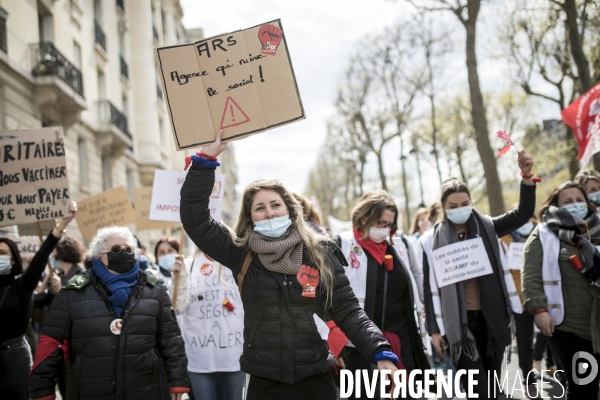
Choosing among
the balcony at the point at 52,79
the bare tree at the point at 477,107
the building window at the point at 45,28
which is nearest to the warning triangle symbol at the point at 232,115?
the bare tree at the point at 477,107

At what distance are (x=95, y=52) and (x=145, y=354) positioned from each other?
63.1 ft

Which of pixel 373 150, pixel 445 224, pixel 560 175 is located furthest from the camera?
pixel 560 175

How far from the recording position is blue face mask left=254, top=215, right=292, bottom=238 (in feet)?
10.2

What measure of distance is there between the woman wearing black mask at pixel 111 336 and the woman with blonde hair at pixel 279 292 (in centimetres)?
109

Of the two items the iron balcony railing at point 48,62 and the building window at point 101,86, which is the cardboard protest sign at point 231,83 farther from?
the building window at point 101,86

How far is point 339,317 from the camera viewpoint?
9.96ft

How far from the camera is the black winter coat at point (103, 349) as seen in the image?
3633 millimetres

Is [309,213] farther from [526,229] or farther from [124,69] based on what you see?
[124,69]

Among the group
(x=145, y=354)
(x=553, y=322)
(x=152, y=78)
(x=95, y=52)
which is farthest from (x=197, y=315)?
(x=152, y=78)

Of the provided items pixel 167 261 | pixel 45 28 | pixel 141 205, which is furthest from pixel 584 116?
pixel 45 28

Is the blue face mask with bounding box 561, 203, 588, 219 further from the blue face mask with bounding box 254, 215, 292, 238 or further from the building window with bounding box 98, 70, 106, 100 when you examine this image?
the building window with bounding box 98, 70, 106, 100

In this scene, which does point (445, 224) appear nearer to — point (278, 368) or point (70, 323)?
point (278, 368)

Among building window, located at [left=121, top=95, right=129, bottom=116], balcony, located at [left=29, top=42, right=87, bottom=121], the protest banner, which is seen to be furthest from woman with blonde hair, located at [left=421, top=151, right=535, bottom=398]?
building window, located at [left=121, top=95, right=129, bottom=116]

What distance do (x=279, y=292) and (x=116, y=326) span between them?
142cm
